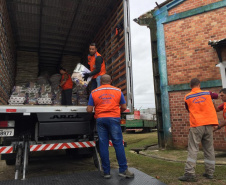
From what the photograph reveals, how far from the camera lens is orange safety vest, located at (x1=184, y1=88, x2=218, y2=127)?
3488 mm

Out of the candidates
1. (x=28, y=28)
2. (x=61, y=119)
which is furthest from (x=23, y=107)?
(x=28, y=28)

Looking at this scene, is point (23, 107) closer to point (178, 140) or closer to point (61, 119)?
point (61, 119)

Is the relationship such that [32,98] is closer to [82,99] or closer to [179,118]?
[82,99]

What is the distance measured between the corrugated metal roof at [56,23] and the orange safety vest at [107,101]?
11.0 feet

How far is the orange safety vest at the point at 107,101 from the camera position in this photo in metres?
3.34

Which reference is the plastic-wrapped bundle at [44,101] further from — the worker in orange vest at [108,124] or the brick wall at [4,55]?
the worker in orange vest at [108,124]

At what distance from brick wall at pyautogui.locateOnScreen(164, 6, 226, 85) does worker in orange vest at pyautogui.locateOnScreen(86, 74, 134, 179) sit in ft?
13.2

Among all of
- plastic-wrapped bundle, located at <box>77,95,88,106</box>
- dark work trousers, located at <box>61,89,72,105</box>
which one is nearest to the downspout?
plastic-wrapped bundle, located at <box>77,95,88,106</box>

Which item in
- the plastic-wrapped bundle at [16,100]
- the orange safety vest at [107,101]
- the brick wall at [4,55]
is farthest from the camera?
the plastic-wrapped bundle at [16,100]

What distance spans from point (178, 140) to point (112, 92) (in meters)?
4.06

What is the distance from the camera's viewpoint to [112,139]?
10.8 feet

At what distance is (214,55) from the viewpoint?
20.9 feet

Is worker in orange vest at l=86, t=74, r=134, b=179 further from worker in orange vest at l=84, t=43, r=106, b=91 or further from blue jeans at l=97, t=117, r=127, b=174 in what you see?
worker in orange vest at l=84, t=43, r=106, b=91

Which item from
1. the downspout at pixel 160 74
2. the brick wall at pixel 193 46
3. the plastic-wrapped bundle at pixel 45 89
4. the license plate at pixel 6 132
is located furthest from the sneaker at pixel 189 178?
the plastic-wrapped bundle at pixel 45 89
